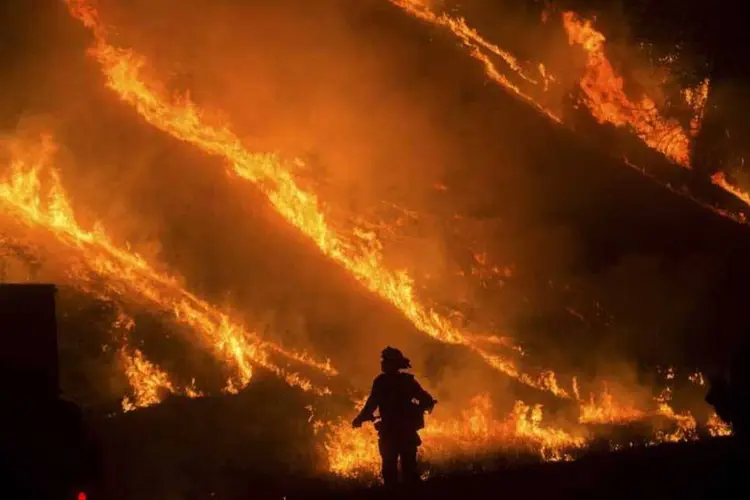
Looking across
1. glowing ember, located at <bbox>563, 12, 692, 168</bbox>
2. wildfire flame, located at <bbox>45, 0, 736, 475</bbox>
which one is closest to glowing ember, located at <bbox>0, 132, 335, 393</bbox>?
wildfire flame, located at <bbox>45, 0, 736, 475</bbox>

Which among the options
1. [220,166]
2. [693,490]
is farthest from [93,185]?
[693,490]

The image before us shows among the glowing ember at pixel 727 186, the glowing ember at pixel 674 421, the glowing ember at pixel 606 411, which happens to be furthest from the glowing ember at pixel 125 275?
the glowing ember at pixel 727 186

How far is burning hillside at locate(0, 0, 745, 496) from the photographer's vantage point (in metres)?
15.3

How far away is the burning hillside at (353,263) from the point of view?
50.3ft

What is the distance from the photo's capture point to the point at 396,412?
35.0 feet

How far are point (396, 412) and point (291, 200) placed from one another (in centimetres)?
832

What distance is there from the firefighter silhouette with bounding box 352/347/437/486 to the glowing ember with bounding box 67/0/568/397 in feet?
22.2

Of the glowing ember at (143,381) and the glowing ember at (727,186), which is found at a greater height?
the glowing ember at (727,186)

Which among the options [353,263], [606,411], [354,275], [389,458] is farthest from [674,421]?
[389,458]

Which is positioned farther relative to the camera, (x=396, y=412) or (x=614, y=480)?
(x=396, y=412)

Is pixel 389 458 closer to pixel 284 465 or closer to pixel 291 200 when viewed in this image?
pixel 284 465

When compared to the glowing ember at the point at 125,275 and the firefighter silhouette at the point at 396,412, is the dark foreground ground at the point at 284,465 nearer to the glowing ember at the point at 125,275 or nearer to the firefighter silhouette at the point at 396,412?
the firefighter silhouette at the point at 396,412

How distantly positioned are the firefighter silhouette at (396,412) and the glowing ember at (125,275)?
4.76 metres

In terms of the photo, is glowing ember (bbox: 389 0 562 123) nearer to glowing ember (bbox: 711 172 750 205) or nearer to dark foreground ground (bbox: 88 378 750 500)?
glowing ember (bbox: 711 172 750 205)
